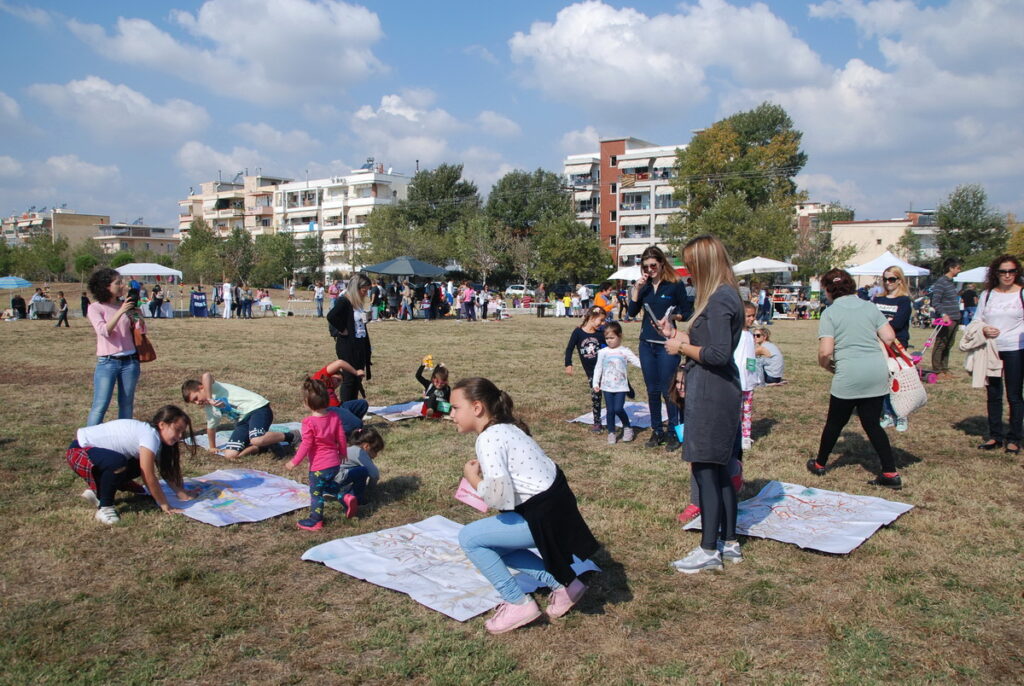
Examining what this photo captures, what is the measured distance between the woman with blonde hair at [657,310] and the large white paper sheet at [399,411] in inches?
125

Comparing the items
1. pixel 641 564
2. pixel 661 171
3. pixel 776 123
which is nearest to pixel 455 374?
pixel 641 564

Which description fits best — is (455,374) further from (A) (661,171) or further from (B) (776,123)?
(A) (661,171)

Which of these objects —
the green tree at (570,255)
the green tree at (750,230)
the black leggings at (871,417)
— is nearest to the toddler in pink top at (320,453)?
the black leggings at (871,417)

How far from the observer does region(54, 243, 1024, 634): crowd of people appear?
12.1ft

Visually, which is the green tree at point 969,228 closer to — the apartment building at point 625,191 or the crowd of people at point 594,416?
the apartment building at point 625,191

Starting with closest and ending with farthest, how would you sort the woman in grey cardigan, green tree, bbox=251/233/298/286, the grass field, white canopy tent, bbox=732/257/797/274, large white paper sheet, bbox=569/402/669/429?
the grass field < the woman in grey cardigan < large white paper sheet, bbox=569/402/669/429 < white canopy tent, bbox=732/257/797/274 < green tree, bbox=251/233/298/286

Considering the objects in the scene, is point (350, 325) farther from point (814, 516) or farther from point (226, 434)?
point (814, 516)

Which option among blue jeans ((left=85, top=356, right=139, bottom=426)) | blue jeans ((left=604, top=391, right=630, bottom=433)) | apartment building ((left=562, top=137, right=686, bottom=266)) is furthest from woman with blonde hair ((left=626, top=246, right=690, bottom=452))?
apartment building ((left=562, top=137, right=686, bottom=266))

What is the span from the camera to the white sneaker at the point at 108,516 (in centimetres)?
514

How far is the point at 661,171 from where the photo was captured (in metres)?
75.6

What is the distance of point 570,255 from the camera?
5753 centimetres

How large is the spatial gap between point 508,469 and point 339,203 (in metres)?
94.6

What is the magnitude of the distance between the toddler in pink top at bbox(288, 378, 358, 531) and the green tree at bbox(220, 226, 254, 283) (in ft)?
236

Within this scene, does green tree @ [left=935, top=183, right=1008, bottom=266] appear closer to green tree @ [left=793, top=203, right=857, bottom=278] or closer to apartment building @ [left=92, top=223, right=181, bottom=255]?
green tree @ [left=793, top=203, right=857, bottom=278]
